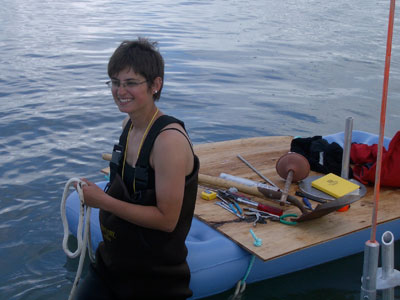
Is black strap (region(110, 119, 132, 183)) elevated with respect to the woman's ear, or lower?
lower

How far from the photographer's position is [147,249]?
8.39 ft

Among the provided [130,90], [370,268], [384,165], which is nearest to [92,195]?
[130,90]

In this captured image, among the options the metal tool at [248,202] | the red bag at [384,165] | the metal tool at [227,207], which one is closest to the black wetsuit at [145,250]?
the metal tool at [227,207]

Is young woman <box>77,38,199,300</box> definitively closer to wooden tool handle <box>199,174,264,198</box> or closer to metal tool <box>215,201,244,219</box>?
metal tool <box>215,201,244,219</box>

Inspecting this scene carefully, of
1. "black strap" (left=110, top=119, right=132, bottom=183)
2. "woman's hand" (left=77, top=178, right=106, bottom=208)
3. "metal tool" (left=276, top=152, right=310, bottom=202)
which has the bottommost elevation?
"metal tool" (left=276, top=152, right=310, bottom=202)

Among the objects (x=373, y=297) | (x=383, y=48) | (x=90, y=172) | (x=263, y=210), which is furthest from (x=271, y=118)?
(x=383, y=48)

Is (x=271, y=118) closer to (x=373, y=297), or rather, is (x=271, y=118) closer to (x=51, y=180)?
(x=51, y=180)

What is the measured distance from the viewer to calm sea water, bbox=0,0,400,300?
4035 mm

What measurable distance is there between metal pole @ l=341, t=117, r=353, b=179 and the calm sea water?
2.51 ft

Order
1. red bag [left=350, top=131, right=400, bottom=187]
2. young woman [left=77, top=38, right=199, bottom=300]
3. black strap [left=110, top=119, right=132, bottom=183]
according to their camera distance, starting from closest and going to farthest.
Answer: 1. young woman [left=77, top=38, right=199, bottom=300]
2. black strap [left=110, top=119, right=132, bottom=183]
3. red bag [left=350, top=131, right=400, bottom=187]

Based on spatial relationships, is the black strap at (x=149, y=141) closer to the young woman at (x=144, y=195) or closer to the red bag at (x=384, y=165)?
the young woman at (x=144, y=195)

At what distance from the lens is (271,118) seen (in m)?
7.95

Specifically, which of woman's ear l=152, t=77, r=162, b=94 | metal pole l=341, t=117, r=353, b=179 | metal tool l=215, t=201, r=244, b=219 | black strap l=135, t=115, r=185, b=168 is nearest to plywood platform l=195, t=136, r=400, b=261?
metal tool l=215, t=201, r=244, b=219

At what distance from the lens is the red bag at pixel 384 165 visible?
4.10 meters
